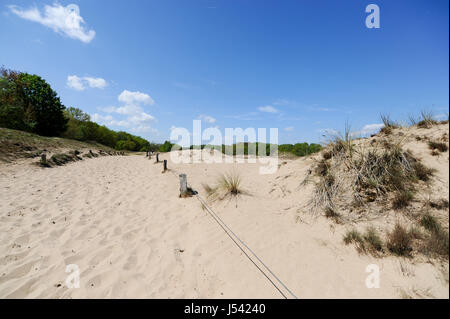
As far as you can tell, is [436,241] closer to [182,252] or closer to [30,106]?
[182,252]

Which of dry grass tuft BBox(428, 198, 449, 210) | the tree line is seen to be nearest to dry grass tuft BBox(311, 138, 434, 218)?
dry grass tuft BBox(428, 198, 449, 210)

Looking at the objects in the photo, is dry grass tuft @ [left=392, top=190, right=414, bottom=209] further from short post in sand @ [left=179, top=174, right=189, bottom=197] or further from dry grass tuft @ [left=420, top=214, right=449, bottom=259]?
short post in sand @ [left=179, top=174, right=189, bottom=197]

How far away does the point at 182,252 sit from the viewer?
345 centimetres

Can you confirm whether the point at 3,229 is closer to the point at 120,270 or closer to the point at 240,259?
the point at 120,270

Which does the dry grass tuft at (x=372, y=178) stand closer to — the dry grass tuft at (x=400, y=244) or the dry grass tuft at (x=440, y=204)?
the dry grass tuft at (x=440, y=204)

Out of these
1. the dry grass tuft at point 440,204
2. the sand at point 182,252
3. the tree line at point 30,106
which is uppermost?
the tree line at point 30,106

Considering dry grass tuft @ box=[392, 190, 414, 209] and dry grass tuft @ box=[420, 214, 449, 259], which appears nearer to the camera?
dry grass tuft @ box=[420, 214, 449, 259]

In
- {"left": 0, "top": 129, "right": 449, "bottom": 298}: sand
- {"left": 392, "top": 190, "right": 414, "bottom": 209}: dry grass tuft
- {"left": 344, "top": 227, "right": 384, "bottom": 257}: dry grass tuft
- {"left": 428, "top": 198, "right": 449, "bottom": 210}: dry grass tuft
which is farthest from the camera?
{"left": 392, "top": 190, "right": 414, "bottom": 209}: dry grass tuft

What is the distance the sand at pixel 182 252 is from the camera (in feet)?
7.97

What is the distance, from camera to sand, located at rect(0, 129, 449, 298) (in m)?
2.43

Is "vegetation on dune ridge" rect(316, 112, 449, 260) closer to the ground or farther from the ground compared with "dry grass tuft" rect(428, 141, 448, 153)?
closer to the ground

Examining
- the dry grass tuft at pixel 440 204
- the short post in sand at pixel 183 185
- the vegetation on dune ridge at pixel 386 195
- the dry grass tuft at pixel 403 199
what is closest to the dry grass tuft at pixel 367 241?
the vegetation on dune ridge at pixel 386 195

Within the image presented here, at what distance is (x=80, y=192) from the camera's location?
631 centimetres
